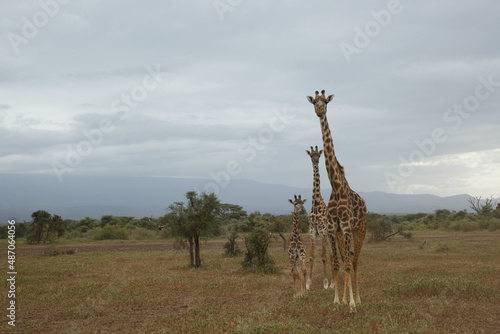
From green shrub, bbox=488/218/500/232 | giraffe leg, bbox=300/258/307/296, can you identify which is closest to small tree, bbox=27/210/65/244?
giraffe leg, bbox=300/258/307/296

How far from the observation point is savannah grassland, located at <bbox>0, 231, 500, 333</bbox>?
1006cm

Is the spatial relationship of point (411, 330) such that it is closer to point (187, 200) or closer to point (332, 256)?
point (332, 256)

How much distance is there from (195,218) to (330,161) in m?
12.9

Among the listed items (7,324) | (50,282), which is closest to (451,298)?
(7,324)

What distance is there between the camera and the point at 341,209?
37.2ft

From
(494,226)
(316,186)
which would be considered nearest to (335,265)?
(316,186)

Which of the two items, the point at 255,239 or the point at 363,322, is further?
the point at 255,239

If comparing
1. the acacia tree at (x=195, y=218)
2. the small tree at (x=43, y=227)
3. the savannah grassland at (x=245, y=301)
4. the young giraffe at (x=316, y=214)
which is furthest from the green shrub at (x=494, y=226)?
the small tree at (x=43, y=227)

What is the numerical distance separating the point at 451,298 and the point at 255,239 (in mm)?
11009

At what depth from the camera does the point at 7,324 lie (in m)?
11.0

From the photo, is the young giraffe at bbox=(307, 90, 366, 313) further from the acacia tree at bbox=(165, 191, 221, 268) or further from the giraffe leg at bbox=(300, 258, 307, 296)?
the acacia tree at bbox=(165, 191, 221, 268)

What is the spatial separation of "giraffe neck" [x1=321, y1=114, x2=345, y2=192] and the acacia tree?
12.5m

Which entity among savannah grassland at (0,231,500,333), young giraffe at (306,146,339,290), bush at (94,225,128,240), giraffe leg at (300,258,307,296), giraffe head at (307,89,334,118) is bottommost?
savannah grassland at (0,231,500,333)

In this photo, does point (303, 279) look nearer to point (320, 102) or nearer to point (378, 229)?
point (320, 102)
